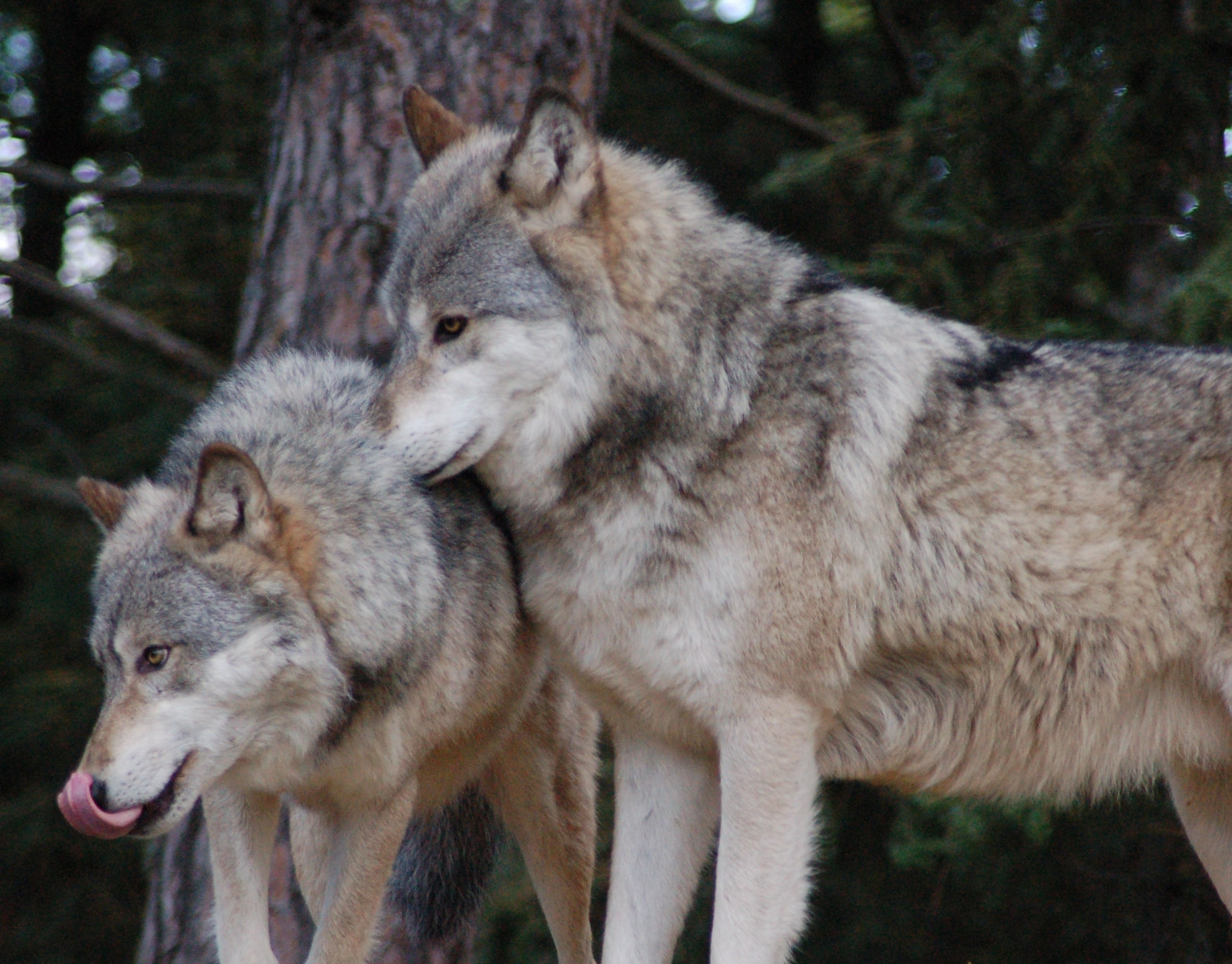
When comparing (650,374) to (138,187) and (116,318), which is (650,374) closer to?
(116,318)

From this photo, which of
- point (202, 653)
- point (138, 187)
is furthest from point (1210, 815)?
point (138, 187)

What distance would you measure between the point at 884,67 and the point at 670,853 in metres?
6.62

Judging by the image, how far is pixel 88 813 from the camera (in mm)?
2918

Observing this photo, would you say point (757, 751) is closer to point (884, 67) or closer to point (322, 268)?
point (322, 268)

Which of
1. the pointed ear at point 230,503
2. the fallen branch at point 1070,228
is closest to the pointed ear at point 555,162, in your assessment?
the pointed ear at point 230,503

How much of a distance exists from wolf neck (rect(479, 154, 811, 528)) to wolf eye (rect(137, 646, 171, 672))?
3.05 ft

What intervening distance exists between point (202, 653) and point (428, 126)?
169 centimetres

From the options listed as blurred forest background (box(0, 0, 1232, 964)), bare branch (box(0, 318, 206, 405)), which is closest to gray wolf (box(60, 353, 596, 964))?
blurred forest background (box(0, 0, 1232, 964))

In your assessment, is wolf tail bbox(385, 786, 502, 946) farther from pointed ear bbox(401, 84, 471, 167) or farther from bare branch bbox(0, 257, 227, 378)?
bare branch bbox(0, 257, 227, 378)

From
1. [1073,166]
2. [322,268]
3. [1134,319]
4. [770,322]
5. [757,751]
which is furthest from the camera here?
[1134,319]

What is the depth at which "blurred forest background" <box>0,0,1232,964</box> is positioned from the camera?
5.49 metres

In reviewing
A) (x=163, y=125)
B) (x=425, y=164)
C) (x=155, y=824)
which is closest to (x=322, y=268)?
(x=425, y=164)

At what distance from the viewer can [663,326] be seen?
3.36 metres

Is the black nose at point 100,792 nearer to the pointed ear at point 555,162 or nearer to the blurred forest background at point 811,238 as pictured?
the pointed ear at point 555,162
